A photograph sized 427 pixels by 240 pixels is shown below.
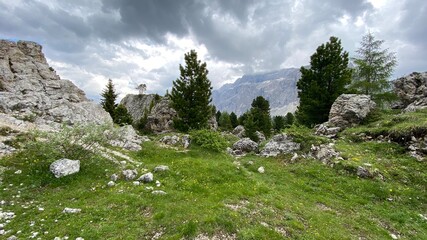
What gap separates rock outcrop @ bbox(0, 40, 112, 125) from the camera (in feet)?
115

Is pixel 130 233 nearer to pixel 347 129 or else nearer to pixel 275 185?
pixel 275 185

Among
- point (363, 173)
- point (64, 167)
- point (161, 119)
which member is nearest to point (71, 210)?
point (64, 167)

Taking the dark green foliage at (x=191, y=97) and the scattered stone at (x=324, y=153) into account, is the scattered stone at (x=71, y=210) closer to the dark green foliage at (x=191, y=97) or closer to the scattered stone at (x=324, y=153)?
the scattered stone at (x=324, y=153)

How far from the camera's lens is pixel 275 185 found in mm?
19234

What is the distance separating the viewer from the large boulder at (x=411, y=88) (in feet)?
121

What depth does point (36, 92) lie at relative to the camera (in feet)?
136

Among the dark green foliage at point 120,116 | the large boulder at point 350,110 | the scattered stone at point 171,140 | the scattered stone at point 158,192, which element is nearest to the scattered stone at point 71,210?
the scattered stone at point 158,192

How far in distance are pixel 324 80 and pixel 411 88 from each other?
13.1 metres

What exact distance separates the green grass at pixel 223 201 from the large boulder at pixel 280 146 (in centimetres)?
514

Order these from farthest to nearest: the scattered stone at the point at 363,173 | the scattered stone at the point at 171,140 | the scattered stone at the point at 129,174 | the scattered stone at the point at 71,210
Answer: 1. the scattered stone at the point at 171,140
2. the scattered stone at the point at 363,173
3. the scattered stone at the point at 129,174
4. the scattered stone at the point at 71,210

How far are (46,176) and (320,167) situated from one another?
2241 cm

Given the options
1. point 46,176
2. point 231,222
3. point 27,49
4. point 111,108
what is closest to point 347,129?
point 231,222

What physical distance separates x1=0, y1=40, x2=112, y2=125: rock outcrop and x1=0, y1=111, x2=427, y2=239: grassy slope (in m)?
17.0

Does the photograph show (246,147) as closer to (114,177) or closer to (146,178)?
(146,178)
